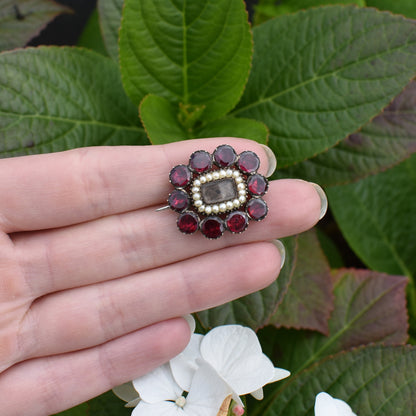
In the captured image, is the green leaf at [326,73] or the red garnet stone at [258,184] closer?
the red garnet stone at [258,184]

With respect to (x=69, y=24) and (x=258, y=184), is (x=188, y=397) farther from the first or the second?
(x=69, y=24)

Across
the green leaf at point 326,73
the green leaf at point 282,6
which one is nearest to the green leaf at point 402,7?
the green leaf at point 282,6

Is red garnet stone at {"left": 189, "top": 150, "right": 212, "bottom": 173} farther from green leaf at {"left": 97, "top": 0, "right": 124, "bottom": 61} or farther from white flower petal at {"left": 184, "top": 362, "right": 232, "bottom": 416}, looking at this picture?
green leaf at {"left": 97, "top": 0, "right": 124, "bottom": 61}

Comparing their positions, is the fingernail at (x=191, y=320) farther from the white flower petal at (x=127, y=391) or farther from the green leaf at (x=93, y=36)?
the green leaf at (x=93, y=36)

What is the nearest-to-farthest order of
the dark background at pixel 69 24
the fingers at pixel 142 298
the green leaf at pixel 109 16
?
the fingers at pixel 142 298 → the green leaf at pixel 109 16 → the dark background at pixel 69 24

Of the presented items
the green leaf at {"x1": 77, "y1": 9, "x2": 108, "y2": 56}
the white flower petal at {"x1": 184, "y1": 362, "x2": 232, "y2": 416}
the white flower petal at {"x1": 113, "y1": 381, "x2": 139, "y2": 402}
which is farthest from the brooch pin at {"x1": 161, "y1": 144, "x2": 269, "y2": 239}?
the green leaf at {"x1": 77, "y1": 9, "x2": 108, "y2": 56}

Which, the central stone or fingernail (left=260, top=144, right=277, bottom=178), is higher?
fingernail (left=260, top=144, right=277, bottom=178)

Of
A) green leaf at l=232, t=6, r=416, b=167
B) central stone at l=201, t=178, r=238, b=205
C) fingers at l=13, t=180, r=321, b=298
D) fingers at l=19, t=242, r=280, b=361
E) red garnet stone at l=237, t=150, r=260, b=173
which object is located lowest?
fingers at l=19, t=242, r=280, b=361
